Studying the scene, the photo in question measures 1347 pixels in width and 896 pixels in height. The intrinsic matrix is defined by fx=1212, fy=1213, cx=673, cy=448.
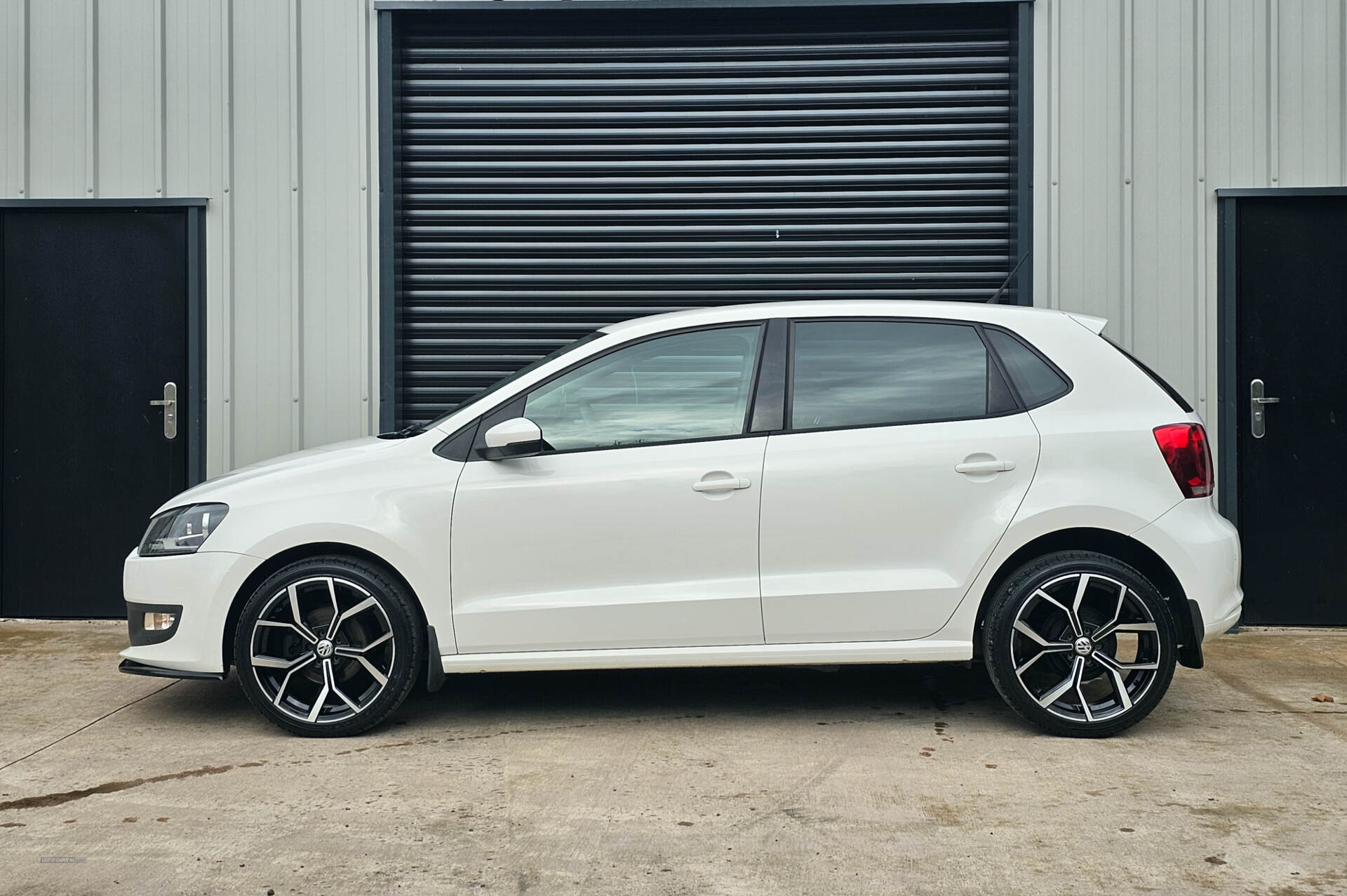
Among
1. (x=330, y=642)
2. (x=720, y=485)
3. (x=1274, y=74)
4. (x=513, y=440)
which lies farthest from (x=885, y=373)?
(x=1274, y=74)

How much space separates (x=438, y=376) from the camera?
7.52 metres

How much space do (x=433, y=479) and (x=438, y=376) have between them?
292cm

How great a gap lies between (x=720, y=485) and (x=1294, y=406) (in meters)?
4.25

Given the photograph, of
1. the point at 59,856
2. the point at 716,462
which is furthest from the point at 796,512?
the point at 59,856

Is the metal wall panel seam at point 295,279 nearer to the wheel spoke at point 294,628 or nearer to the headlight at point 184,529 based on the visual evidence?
the headlight at point 184,529

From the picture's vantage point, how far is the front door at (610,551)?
4.66m

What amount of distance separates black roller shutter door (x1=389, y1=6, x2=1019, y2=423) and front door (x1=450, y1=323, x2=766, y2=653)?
2887 mm

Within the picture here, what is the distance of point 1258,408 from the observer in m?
7.09

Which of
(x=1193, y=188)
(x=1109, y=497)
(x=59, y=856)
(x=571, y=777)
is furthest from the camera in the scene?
(x=1193, y=188)

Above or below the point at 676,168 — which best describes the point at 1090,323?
below

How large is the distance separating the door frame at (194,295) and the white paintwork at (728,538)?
2.84 metres

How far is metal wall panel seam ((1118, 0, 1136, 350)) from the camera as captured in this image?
7188 mm

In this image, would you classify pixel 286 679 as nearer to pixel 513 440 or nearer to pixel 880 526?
pixel 513 440

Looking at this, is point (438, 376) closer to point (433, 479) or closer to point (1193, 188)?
point (433, 479)
